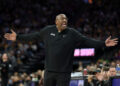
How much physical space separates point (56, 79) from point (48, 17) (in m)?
17.1

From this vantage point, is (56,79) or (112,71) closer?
(56,79)

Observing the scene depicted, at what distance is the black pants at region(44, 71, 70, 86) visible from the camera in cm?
546

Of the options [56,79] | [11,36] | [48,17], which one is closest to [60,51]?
[56,79]

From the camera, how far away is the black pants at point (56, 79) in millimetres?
5461

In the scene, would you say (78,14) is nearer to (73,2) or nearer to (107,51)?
(73,2)

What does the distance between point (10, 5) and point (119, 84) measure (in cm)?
1601

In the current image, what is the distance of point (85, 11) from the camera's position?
73.1 feet

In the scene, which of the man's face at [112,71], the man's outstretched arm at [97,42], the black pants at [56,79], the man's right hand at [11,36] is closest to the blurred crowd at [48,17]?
the man's face at [112,71]

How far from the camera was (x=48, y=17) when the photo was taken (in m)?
22.5

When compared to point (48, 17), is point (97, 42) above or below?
below

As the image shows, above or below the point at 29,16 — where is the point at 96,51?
below

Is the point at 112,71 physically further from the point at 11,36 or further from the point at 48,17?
→ the point at 48,17

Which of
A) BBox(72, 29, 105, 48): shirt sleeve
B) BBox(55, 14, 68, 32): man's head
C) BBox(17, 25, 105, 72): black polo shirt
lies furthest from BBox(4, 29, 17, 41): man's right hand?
BBox(72, 29, 105, 48): shirt sleeve

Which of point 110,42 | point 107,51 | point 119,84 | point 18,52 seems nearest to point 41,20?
point 18,52
